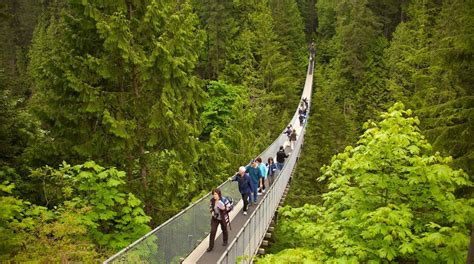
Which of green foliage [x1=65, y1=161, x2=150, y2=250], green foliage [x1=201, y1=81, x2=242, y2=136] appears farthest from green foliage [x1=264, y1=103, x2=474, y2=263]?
green foliage [x1=201, y1=81, x2=242, y2=136]

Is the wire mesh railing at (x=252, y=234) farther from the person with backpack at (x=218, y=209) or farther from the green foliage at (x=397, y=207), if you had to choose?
the green foliage at (x=397, y=207)

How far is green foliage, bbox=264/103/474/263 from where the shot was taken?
691 centimetres

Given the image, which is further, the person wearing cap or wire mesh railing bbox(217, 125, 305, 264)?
the person wearing cap

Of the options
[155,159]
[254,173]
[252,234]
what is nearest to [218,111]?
[155,159]

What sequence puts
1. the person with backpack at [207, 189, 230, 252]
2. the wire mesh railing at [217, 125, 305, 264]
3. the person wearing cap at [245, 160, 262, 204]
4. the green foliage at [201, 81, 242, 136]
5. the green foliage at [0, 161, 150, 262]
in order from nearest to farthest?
1. the green foliage at [0, 161, 150, 262]
2. the wire mesh railing at [217, 125, 305, 264]
3. the person with backpack at [207, 189, 230, 252]
4. the person wearing cap at [245, 160, 262, 204]
5. the green foliage at [201, 81, 242, 136]

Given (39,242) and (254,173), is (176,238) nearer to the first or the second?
(39,242)

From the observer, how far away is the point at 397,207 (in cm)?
703

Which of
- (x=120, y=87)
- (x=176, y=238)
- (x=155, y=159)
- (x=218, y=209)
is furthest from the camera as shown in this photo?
(x=155, y=159)

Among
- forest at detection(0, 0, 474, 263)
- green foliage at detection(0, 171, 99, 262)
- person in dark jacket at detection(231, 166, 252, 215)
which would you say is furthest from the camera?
person in dark jacket at detection(231, 166, 252, 215)

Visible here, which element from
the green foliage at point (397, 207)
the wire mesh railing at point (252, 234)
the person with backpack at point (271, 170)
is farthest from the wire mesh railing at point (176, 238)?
the person with backpack at point (271, 170)

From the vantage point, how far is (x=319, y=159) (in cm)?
3297

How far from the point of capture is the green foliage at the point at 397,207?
691cm

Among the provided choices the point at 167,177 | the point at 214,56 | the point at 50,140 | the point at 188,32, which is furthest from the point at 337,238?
the point at 214,56

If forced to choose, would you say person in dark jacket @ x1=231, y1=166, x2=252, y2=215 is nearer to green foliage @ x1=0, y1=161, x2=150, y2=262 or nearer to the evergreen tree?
the evergreen tree
